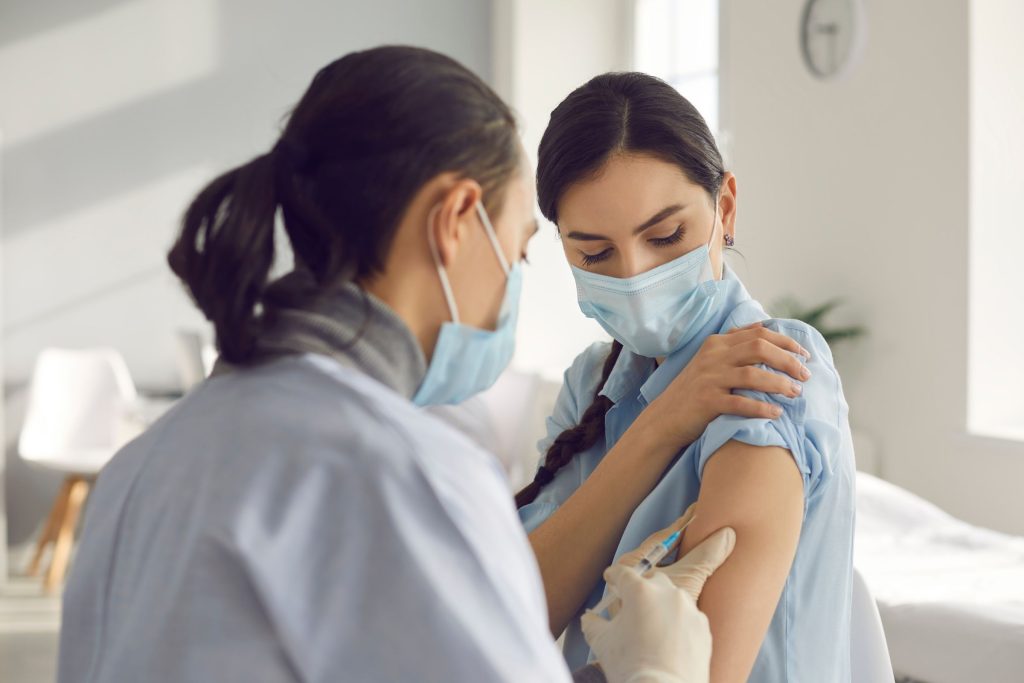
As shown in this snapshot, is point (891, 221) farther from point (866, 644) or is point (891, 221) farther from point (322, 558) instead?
point (322, 558)

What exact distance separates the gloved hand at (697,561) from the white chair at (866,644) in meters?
0.35

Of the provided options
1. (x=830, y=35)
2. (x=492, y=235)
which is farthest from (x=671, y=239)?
(x=830, y=35)

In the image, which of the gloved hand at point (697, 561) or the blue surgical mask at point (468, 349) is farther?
the gloved hand at point (697, 561)

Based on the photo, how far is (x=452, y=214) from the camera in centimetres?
82

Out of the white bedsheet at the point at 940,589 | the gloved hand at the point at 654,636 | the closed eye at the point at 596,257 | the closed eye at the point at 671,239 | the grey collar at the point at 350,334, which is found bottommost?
the white bedsheet at the point at 940,589

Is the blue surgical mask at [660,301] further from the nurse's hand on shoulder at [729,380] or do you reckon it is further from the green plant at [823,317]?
the green plant at [823,317]

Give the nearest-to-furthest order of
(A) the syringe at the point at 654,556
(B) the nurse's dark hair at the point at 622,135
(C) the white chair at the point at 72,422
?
(A) the syringe at the point at 654,556 < (B) the nurse's dark hair at the point at 622,135 < (C) the white chair at the point at 72,422

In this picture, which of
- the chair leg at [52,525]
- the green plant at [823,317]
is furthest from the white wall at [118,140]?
the green plant at [823,317]

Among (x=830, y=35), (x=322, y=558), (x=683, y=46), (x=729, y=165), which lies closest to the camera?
(x=322, y=558)

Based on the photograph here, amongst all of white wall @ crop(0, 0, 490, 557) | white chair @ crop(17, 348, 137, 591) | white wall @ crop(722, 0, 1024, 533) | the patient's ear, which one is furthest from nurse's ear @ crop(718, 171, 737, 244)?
white wall @ crop(0, 0, 490, 557)

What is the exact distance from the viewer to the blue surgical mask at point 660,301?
4.14 ft

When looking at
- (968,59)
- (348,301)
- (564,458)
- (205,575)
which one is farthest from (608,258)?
(968,59)

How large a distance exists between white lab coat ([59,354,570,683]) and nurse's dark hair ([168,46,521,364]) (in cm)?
11

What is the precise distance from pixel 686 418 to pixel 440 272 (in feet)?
1.34
